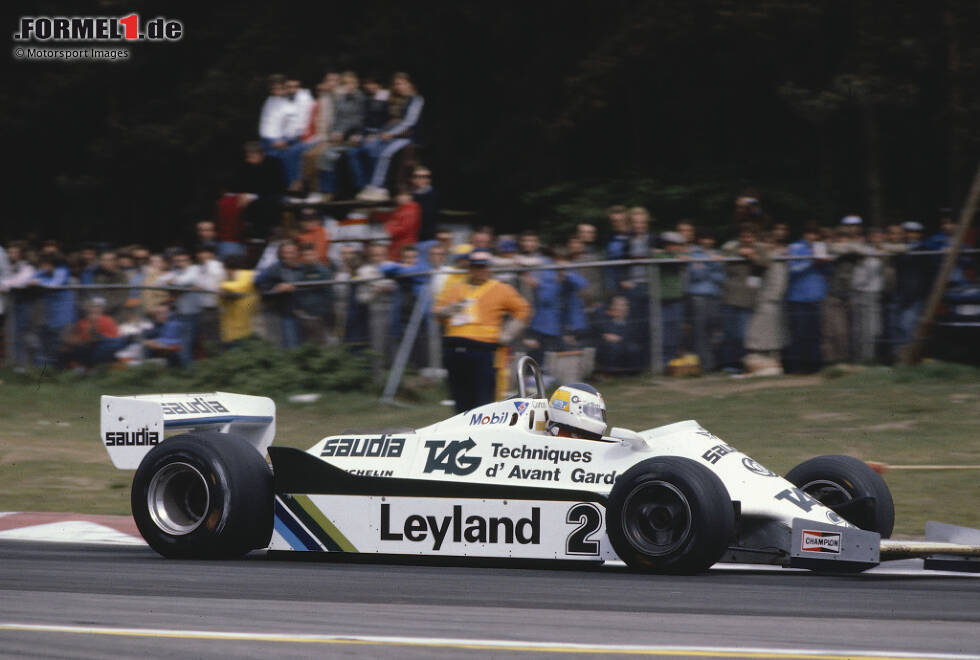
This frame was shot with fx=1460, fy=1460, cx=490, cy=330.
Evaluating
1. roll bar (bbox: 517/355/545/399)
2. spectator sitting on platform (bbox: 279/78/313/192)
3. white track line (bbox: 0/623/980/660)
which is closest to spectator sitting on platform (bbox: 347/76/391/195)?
spectator sitting on platform (bbox: 279/78/313/192)

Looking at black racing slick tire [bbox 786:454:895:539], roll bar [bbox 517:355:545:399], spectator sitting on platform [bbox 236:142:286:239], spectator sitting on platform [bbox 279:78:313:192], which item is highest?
spectator sitting on platform [bbox 279:78:313:192]

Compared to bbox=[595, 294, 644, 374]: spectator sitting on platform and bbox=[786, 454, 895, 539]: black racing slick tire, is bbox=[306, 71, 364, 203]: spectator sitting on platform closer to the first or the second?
bbox=[595, 294, 644, 374]: spectator sitting on platform

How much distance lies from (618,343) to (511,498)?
6.49 meters

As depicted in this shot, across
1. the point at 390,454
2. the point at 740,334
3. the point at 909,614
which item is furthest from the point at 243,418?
the point at 740,334

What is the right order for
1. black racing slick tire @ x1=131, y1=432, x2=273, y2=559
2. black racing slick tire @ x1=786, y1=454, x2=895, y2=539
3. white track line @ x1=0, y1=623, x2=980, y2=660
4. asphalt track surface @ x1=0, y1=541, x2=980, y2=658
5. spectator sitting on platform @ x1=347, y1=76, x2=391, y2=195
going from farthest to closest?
spectator sitting on platform @ x1=347, y1=76, x2=391, y2=195 → black racing slick tire @ x1=131, y1=432, x2=273, y2=559 → black racing slick tire @ x1=786, y1=454, x2=895, y2=539 → asphalt track surface @ x1=0, y1=541, x2=980, y2=658 → white track line @ x1=0, y1=623, x2=980, y2=660

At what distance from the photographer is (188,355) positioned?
1495 cm

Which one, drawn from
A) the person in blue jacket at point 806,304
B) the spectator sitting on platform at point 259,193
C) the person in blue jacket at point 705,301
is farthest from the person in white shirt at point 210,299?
the person in blue jacket at point 806,304

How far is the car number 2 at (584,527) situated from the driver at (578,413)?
509 mm

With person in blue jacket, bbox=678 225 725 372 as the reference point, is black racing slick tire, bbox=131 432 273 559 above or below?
below

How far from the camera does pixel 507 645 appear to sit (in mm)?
5281

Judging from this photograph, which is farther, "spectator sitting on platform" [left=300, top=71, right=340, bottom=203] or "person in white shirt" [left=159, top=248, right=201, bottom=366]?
"spectator sitting on platform" [left=300, top=71, right=340, bottom=203]

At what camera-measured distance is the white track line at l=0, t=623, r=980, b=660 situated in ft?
16.5

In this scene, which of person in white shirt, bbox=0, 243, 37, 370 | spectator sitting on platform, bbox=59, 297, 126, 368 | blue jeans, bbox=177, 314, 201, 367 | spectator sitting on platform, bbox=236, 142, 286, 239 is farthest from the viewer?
spectator sitting on platform, bbox=236, 142, 286, 239

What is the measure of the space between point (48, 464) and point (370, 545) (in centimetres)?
486
